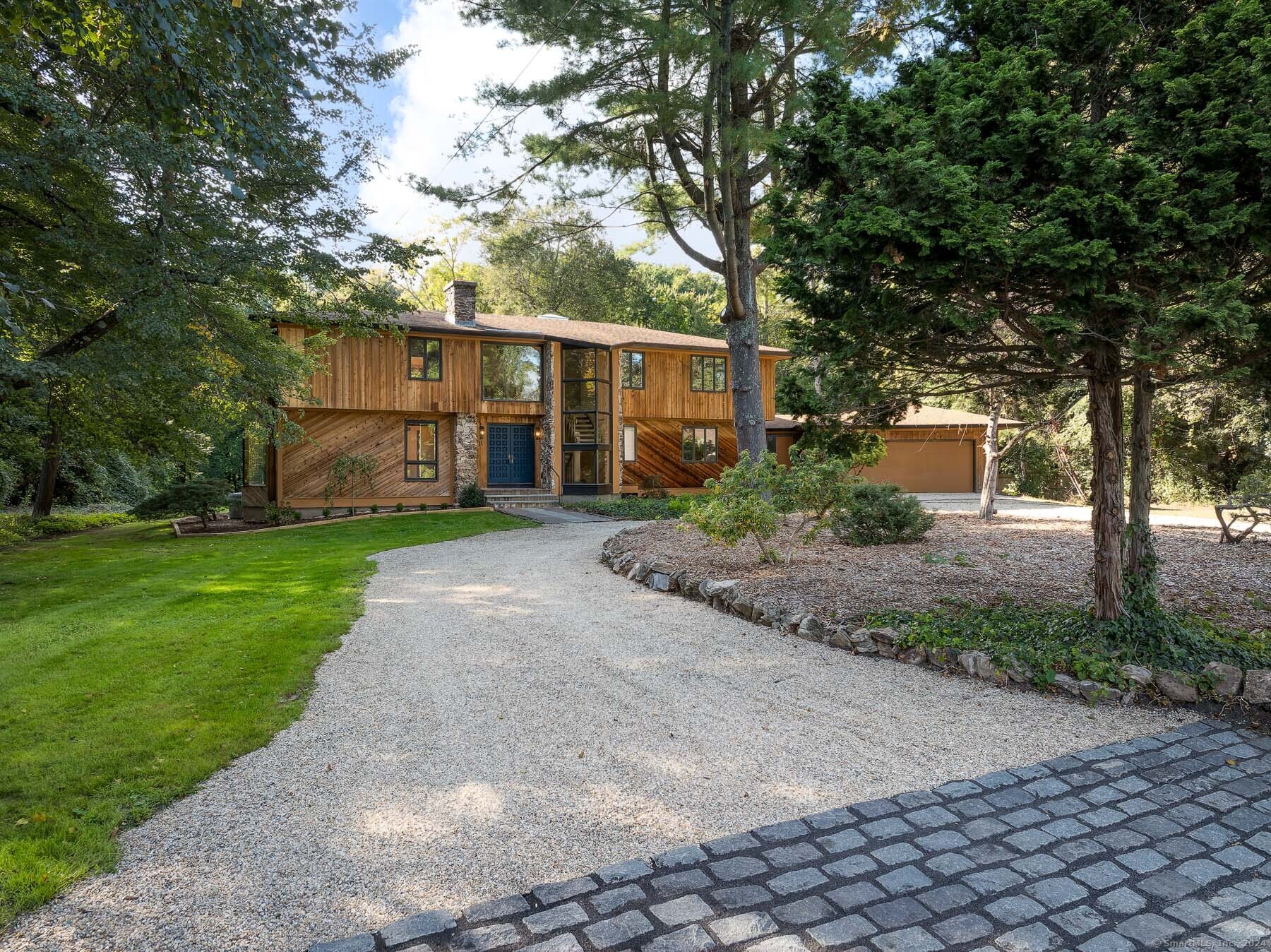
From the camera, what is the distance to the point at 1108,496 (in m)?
5.22

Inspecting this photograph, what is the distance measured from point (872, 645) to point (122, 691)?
5.47m

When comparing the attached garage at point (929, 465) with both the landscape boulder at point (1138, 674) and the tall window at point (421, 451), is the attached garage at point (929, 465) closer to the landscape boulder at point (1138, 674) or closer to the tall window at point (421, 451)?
the tall window at point (421, 451)

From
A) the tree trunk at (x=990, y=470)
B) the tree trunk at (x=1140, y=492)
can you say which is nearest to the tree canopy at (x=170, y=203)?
the tree trunk at (x=1140, y=492)

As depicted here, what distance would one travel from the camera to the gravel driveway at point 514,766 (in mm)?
2529

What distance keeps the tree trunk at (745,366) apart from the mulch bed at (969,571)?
95.9 inches

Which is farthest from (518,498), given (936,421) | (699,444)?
(936,421)

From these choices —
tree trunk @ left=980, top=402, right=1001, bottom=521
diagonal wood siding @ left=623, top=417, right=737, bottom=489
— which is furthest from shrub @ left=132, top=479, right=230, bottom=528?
tree trunk @ left=980, top=402, right=1001, bottom=521

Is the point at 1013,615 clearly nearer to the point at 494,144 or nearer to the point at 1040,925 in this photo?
the point at 1040,925

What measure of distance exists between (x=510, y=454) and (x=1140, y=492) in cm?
1833

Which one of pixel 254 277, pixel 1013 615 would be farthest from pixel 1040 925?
pixel 254 277

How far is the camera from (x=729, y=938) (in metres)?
2.28

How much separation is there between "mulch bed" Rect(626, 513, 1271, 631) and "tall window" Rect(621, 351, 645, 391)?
38.4 feet

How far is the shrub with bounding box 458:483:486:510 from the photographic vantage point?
65.0 feet

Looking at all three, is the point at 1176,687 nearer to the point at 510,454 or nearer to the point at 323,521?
the point at 323,521
